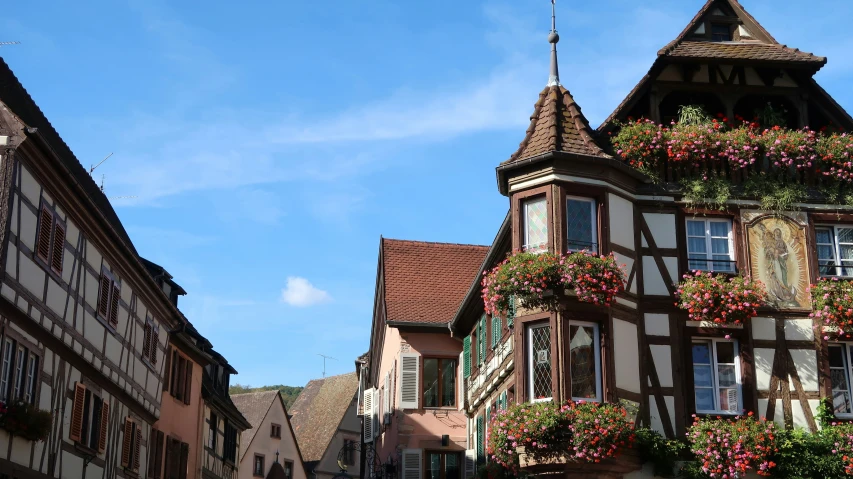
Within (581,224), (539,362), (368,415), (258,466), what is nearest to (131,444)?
(539,362)

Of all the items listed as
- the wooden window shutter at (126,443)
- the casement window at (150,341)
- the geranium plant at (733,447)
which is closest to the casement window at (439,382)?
the casement window at (150,341)

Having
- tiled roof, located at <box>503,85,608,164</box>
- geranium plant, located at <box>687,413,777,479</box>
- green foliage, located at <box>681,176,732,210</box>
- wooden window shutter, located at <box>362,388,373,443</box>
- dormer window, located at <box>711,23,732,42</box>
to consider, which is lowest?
geranium plant, located at <box>687,413,777,479</box>

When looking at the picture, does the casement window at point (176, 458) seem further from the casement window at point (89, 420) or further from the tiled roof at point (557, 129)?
the tiled roof at point (557, 129)

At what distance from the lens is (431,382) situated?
31.2m

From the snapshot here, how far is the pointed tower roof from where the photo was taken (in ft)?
67.6

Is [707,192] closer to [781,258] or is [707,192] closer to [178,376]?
[781,258]

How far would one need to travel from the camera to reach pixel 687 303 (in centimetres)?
1997

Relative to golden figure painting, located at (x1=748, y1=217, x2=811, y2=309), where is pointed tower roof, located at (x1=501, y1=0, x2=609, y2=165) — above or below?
above

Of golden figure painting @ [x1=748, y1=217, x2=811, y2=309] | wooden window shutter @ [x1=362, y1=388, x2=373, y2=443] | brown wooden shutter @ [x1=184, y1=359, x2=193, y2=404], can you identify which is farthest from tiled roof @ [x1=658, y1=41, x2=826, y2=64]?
wooden window shutter @ [x1=362, y1=388, x2=373, y2=443]

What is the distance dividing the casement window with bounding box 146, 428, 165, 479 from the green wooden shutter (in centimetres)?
809

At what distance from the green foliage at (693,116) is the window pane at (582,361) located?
495 centimetres

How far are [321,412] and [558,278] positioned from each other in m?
43.7

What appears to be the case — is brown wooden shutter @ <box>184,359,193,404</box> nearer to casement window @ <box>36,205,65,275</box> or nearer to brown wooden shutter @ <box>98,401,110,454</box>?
brown wooden shutter @ <box>98,401,110,454</box>

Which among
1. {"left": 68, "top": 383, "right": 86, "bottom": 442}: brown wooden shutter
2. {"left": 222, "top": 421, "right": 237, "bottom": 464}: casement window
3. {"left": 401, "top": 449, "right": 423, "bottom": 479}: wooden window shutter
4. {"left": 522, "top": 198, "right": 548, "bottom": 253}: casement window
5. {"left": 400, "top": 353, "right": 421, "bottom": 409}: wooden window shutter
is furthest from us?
{"left": 222, "top": 421, "right": 237, "bottom": 464}: casement window
